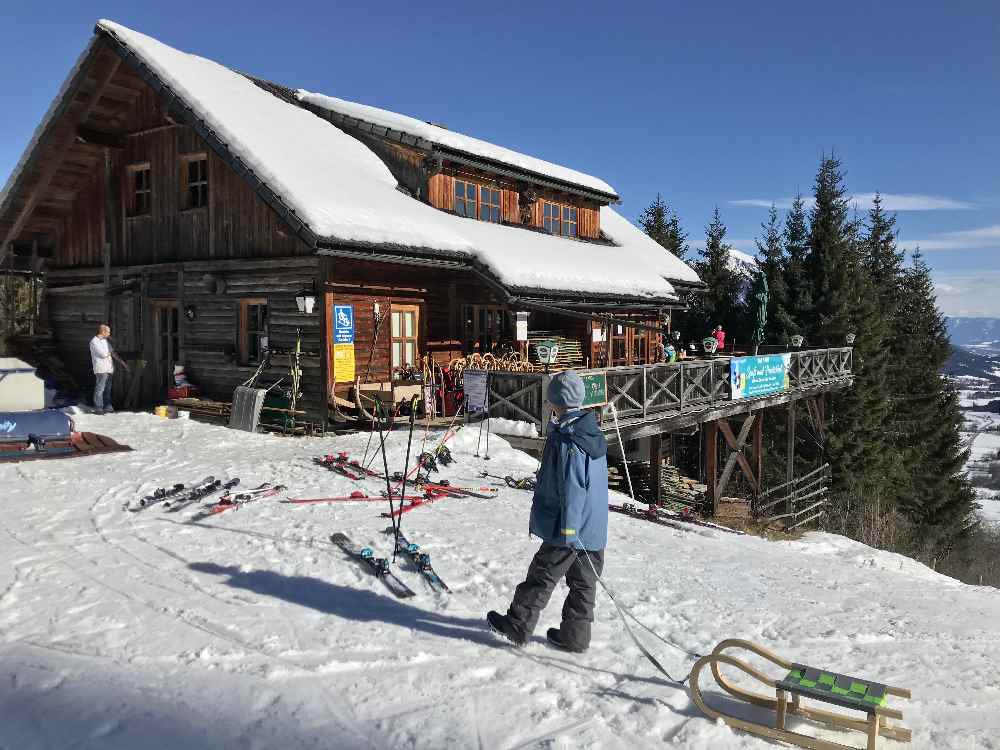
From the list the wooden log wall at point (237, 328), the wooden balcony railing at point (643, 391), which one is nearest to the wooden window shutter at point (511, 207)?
the wooden balcony railing at point (643, 391)

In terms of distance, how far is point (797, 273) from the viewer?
87.7 feet

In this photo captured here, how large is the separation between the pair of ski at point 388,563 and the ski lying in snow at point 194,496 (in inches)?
85.6

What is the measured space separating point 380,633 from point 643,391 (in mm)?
9433

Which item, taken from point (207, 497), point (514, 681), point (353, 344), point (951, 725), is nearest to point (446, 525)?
point (207, 497)

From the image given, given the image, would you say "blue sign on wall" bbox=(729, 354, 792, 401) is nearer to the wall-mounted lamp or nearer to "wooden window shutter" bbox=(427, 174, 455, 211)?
"wooden window shutter" bbox=(427, 174, 455, 211)

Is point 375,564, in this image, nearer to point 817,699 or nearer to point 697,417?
point 817,699

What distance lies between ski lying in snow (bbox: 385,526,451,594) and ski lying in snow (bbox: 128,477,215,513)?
10.0 ft

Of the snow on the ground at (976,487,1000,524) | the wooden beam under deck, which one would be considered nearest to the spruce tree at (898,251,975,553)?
the wooden beam under deck

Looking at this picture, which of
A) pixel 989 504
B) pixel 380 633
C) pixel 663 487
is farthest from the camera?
pixel 989 504

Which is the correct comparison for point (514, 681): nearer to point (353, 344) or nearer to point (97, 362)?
point (353, 344)

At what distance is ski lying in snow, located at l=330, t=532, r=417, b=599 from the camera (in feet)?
19.1

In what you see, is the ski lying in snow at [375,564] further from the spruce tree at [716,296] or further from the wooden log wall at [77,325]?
the spruce tree at [716,296]

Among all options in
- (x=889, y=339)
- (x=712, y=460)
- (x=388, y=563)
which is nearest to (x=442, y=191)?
(x=712, y=460)

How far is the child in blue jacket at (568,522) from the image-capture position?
4.61 m
